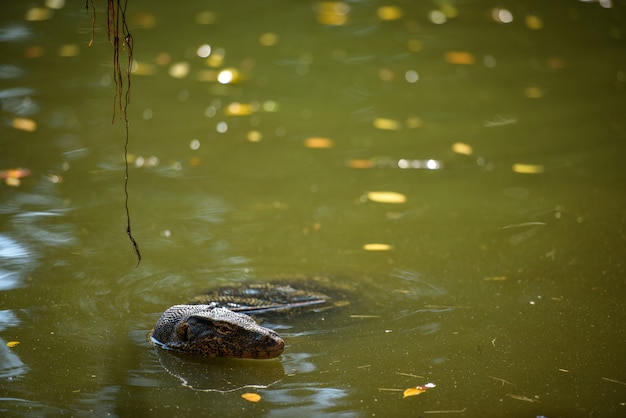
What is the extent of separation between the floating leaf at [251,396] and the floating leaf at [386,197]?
2814mm

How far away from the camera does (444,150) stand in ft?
24.7

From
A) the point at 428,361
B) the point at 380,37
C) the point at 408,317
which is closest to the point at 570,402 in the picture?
the point at 428,361

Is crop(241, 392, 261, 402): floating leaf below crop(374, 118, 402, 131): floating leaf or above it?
above

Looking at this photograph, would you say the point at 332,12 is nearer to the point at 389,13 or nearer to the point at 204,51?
the point at 389,13

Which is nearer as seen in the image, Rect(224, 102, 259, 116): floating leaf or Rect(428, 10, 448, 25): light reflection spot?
Rect(224, 102, 259, 116): floating leaf

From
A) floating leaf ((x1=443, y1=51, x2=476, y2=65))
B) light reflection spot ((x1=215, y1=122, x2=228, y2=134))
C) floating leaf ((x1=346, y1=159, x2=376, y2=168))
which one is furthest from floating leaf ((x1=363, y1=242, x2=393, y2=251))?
floating leaf ((x1=443, y1=51, x2=476, y2=65))

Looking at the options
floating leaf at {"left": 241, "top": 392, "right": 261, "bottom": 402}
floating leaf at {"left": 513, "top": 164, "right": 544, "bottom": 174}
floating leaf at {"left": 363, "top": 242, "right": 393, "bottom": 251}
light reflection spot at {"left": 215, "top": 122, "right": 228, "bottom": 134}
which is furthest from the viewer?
light reflection spot at {"left": 215, "top": 122, "right": 228, "bottom": 134}

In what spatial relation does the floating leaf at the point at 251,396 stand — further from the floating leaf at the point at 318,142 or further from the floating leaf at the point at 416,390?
the floating leaf at the point at 318,142

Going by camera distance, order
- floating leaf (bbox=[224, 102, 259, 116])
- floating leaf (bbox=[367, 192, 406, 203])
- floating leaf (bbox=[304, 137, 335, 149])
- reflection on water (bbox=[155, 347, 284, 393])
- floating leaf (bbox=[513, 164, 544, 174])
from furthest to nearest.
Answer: floating leaf (bbox=[224, 102, 259, 116])
floating leaf (bbox=[304, 137, 335, 149])
floating leaf (bbox=[513, 164, 544, 174])
floating leaf (bbox=[367, 192, 406, 203])
reflection on water (bbox=[155, 347, 284, 393])

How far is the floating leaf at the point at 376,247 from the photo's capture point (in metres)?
5.73

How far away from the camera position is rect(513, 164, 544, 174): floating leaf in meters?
7.03

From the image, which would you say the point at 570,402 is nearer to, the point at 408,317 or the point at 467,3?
the point at 408,317

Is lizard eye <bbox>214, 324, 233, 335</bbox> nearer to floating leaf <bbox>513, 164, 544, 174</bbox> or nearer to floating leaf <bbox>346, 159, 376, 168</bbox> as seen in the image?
floating leaf <bbox>346, 159, 376, 168</bbox>

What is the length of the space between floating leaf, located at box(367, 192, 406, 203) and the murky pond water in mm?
35
